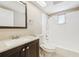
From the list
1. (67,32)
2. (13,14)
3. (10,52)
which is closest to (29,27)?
(13,14)

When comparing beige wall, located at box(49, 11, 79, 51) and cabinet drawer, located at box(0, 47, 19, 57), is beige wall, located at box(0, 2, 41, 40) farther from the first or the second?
beige wall, located at box(49, 11, 79, 51)

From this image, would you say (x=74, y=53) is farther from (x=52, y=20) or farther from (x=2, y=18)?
(x=2, y=18)

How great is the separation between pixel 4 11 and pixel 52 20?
2.40 metres

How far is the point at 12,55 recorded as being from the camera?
1.06 meters

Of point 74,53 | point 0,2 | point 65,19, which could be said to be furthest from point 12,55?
point 65,19

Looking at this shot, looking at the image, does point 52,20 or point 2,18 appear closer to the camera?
point 2,18

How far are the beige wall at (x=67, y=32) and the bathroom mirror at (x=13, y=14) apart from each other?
A: 1.67 m

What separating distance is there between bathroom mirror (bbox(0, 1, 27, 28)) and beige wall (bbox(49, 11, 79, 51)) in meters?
1.67

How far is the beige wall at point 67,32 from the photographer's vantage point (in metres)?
2.70

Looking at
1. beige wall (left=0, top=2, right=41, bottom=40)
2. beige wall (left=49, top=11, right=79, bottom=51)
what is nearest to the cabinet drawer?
beige wall (left=0, top=2, right=41, bottom=40)

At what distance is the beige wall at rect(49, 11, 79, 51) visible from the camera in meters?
2.70

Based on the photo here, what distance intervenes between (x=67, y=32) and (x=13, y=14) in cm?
212

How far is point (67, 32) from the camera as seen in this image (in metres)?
2.96

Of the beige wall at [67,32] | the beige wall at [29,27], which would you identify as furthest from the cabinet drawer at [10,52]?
the beige wall at [67,32]
